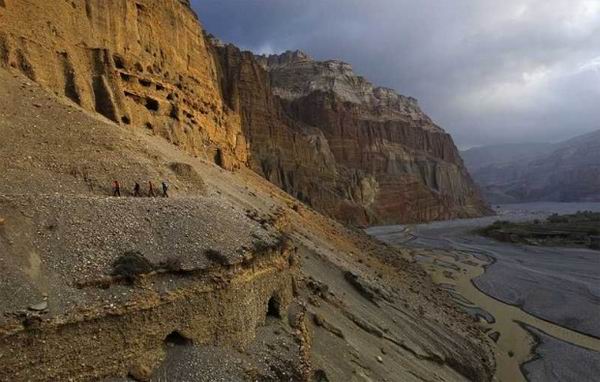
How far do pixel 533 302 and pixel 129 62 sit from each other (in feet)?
144

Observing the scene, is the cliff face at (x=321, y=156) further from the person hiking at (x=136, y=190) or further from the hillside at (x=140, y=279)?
the person hiking at (x=136, y=190)

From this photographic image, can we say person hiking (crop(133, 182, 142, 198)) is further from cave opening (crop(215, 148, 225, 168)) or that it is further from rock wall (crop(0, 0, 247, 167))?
cave opening (crop(215, 148, 225, 168))

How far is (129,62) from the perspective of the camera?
42.3m

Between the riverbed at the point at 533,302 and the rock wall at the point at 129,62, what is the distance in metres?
30.1

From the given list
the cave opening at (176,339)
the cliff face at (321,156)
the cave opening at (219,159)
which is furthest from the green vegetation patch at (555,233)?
the cave opening at (176,339)

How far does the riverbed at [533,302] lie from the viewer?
96.1 feet

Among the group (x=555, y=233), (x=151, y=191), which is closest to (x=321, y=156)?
(x=555, y=233)

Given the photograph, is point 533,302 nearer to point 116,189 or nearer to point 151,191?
point 151,191

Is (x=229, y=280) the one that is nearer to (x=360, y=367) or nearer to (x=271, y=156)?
(x=360, y=367)

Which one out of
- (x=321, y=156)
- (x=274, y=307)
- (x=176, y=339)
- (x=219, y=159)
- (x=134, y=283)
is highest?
(x=321, y=156)

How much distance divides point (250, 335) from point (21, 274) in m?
6.10

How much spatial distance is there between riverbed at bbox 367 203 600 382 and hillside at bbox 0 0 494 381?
11.5 ft

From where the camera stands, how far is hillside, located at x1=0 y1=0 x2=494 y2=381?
9.91 meters

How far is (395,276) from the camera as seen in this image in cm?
4094
